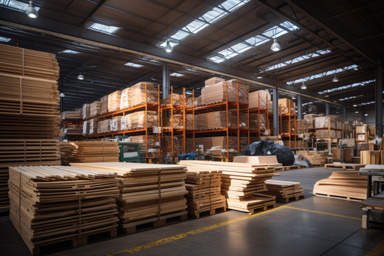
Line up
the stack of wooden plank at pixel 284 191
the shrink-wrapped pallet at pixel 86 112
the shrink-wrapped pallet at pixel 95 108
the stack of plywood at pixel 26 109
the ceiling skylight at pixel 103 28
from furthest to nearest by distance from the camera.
Result: the shrink-wrapped pallet at pixel 86 112, the shrink-wrapped pallet at pixel 95 108, the ceiling skylight at pixel 103 28, the stack of wooden plank at pixel 284 191, the stack of plywood at pixel 26 109

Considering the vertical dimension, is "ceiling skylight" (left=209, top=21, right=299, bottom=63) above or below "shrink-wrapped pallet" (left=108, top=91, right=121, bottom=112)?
above

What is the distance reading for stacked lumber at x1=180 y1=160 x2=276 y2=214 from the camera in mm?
5538

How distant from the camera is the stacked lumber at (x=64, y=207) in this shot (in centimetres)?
351

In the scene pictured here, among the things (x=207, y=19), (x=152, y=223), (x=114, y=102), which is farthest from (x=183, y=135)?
(x=152, y=223)

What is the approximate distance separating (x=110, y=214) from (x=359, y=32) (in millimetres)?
16415

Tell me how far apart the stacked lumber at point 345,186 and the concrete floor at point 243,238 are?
1579 millimetres

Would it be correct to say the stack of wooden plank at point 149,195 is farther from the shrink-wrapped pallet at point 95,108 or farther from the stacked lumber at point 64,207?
the shrink-wrapped pallet at point 95,108

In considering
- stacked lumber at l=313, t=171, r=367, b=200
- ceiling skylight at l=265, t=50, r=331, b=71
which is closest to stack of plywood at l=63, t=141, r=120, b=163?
stacked lumber at l=313, t=171, r=367, b=200

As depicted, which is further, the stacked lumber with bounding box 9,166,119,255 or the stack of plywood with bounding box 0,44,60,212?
the stack of plywood with bounding box 0,44,60,212

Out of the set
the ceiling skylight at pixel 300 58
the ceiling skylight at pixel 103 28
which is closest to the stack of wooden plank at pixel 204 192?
the ceiling skylight at pixel 103 28

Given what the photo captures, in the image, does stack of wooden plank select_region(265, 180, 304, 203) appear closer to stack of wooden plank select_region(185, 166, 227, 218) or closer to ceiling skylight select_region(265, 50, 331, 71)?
stack of wooden plank select_region(185, 166, 227, 218)

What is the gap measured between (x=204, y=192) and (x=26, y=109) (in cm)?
496

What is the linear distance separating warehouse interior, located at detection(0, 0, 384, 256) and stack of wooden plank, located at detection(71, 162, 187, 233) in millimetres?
25

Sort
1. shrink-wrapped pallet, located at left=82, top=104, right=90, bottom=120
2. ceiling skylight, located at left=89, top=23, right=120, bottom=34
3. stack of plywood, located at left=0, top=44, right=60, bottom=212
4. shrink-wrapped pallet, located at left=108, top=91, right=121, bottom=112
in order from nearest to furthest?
stack of plywood, located at left=0, top=44, right=60, bottom=212 < ceiling skylight, located at left=89, top=23, right=120, bottom=34 < shrink-wrapped pallet, located at left=108, top=91, right=121, bottom=112 < shrink-wrapped pallet, located at left=82, top=104, right=90, bottom=120
